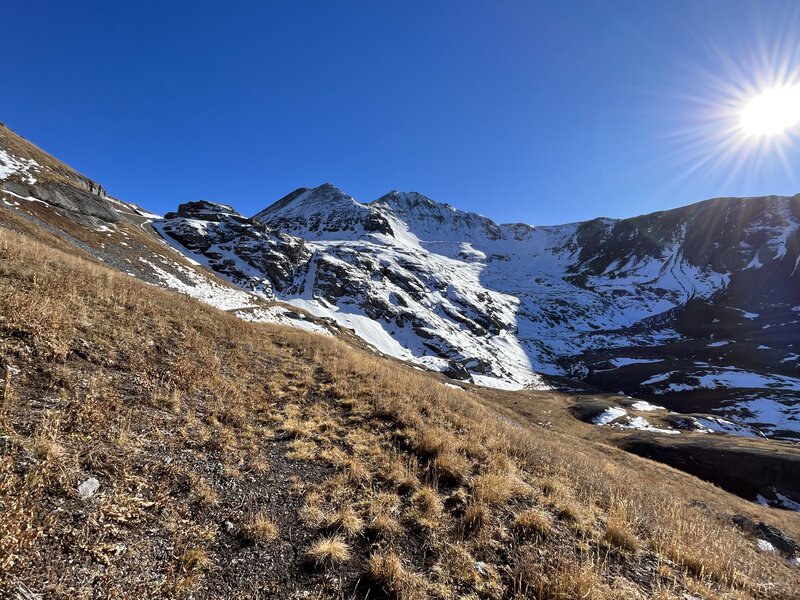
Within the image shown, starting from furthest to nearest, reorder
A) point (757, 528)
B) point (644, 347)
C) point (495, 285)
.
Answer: point (495, 285) → point (644, 347) → point (757, 528)

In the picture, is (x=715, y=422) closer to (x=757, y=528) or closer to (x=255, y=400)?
(x=757, y=528)

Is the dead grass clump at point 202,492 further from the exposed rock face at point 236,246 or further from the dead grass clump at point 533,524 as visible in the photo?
the exposed rock face at point 236,246

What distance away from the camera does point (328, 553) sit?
450cm

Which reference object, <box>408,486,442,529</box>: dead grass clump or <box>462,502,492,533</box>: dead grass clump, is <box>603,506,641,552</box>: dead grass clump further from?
<box>408,486,442,529</box>: dead grass clump

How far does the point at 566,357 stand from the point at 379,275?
2652 inches

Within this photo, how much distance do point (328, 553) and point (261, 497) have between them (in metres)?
1.59

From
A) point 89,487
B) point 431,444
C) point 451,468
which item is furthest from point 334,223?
point 89,487

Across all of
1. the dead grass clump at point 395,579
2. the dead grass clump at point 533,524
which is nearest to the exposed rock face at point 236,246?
the dead grass clump at point 533,524

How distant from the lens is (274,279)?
247 ft

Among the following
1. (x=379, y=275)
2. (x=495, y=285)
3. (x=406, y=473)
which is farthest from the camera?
(x=495, y=285)

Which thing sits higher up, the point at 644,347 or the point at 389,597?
the point at 644,347

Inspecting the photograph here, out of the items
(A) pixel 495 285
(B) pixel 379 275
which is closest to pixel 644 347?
(A) pixel 495 285

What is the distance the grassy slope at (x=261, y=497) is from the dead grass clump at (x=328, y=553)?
0.02 metres

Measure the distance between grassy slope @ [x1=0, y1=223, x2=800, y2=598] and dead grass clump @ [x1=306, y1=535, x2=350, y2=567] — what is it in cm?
2
